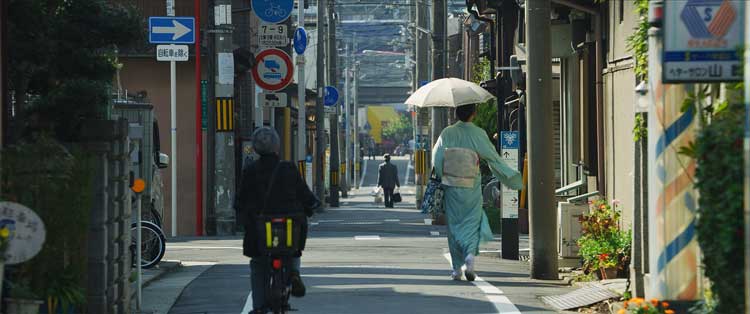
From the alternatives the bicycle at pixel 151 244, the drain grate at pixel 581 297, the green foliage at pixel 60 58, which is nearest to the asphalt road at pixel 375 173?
the bicycle at pixel 151 244

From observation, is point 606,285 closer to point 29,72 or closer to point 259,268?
point 259,268

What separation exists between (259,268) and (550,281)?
15.9 ft

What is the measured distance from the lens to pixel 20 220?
888 cm

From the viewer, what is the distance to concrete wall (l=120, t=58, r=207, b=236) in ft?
91.4

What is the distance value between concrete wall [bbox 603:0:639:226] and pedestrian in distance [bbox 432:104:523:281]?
136 cm

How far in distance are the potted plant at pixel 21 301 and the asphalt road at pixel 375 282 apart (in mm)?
2782

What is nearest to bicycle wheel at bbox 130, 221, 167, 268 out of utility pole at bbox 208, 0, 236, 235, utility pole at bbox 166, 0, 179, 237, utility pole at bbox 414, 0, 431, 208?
utility pole at bbox 208, 0, 236, 235

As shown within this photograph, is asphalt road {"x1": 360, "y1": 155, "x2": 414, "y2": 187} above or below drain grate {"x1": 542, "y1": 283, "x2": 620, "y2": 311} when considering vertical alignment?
below

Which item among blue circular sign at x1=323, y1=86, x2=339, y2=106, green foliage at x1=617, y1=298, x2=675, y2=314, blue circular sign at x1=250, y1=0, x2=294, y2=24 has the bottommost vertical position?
green foliage at x1=617, y1=298, x2=675, y2=314

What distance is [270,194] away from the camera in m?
10.3

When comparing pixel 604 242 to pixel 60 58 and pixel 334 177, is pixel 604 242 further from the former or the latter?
pixel 334 177

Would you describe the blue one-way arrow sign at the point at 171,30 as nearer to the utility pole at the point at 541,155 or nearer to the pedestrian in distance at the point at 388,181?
the utility pole at the point at 541,155

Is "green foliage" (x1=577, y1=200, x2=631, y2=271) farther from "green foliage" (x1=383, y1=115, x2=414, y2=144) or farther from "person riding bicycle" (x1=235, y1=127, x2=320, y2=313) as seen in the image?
"green foliage" (x1=383, y1=115, x2=414, y2=144)

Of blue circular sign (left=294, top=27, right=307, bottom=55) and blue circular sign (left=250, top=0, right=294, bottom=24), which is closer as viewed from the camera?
blue circular sign (left=250, top=0, right=294, bottom=24)
